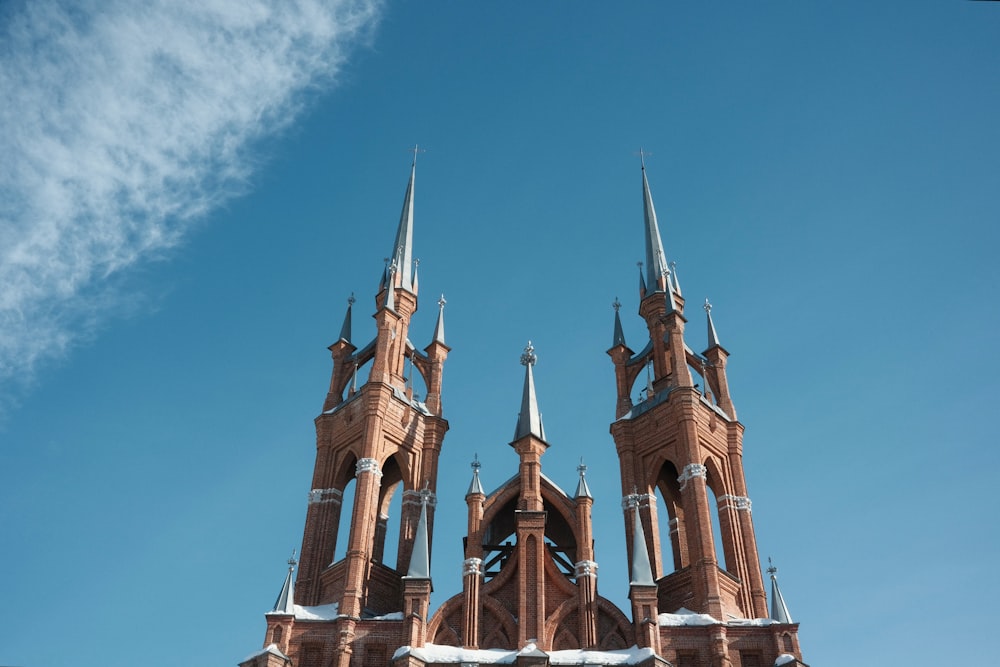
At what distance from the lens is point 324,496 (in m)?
36.9

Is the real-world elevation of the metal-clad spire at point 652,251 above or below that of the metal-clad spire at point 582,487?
above

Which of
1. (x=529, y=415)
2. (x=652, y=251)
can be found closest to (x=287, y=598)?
(x=529, y=415)

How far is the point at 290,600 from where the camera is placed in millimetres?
32031

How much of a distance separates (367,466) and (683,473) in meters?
11.2

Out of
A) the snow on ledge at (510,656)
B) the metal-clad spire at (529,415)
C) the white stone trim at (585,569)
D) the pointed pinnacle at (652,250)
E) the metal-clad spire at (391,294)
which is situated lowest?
the snow on ledge at (510,656)

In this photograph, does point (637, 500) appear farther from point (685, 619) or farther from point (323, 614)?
point (323, 614)

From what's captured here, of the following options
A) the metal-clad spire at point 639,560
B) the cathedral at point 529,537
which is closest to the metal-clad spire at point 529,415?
the cathedral at point 529,537

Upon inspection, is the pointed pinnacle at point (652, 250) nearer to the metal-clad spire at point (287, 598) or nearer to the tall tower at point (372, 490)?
the tall tower at point (372, 490)

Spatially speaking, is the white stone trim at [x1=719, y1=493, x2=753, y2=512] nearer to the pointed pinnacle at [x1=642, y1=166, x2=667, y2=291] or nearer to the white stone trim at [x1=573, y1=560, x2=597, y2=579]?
A: the white stone trim at [x1=573, y1=560, x2=597, y2=579]

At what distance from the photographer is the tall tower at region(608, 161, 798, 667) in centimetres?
3300

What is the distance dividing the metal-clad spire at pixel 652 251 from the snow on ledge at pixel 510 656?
17.5 metres

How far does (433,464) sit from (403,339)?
19.1 feet

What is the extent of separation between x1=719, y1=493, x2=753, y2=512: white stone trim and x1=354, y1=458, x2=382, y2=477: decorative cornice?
12548 mm

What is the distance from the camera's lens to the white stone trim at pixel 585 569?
108 feet
